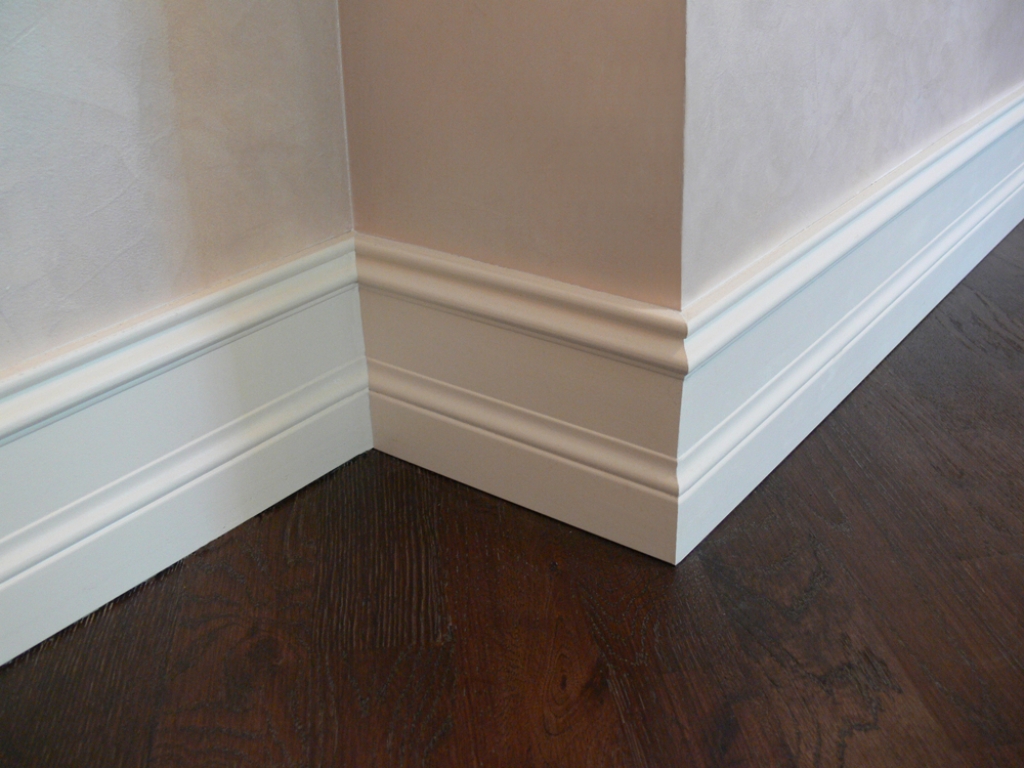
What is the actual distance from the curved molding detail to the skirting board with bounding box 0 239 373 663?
6 centimetres

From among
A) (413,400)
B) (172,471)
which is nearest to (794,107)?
(413,400)

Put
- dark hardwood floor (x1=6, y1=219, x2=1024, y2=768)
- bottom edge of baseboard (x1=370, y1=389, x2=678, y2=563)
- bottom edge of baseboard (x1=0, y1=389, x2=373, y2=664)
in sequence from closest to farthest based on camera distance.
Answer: dark hardwood floor (x1=6, y1=219, x2=1024, y2=768), bottom edge of baseboard (x1=0, y1=389, x2=373, y2=664), bottom edge of baseboard (x1=370, y1=389, x2=678, y2=563)

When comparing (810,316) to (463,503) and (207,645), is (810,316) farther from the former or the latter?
(207,645)

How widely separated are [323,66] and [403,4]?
13 centimetres

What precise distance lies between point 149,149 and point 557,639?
25.2 inches

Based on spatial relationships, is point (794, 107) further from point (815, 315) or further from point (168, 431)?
point (168, 431)

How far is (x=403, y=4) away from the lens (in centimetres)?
107

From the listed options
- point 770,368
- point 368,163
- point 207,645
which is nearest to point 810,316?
point 770,368

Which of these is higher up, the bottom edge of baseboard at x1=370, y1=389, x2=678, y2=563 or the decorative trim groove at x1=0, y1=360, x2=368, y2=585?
the decorative trim groove at x1=0, y1=360, x2=368, y2=585

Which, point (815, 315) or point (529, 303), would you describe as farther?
point (815, 315)

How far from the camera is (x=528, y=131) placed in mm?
1035

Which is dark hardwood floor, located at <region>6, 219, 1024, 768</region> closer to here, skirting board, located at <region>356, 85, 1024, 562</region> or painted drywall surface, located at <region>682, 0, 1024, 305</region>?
skirting board, located at <region>356, 85, 1024, 562</region>

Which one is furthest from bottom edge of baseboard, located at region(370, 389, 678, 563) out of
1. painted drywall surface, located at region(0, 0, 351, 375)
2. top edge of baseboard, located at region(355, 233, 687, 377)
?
painted drywall surface, located at region(0, 0, 351, 375)

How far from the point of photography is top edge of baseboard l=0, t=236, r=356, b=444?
0.94 meters
